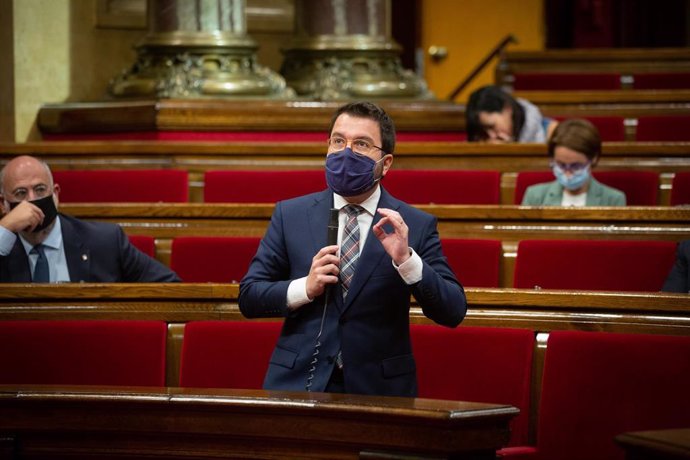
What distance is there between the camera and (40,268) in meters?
2.81

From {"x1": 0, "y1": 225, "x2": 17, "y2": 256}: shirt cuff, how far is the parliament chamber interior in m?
0.37

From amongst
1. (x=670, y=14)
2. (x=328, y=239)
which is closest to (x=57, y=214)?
(x=328, y=239)

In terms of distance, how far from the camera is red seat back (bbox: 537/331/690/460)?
2035 millimetres

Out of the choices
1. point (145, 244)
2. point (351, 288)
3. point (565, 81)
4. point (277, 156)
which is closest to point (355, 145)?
point (351, 288)

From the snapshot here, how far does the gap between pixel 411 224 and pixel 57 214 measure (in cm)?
117

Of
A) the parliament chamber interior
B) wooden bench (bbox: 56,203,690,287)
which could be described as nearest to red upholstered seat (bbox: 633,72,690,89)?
the parliament chamber interior

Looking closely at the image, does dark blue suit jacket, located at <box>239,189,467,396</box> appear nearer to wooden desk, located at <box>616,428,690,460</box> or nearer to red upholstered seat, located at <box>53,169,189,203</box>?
wooden desk, located at <box>616,428,690,460</box>

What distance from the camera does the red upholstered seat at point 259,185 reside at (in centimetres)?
363

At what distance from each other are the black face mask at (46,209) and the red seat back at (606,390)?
1199 mm

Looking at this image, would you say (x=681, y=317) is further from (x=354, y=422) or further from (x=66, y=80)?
(x=66, y=80)

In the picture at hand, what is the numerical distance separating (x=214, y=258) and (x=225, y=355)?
758mm

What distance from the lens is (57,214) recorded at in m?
2.87

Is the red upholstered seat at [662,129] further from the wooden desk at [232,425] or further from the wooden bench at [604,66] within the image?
the wooden desk at [232,425]

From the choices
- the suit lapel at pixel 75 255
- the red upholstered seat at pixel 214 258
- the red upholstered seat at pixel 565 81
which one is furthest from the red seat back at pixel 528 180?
the red upholstered seat at pixel 565 81
